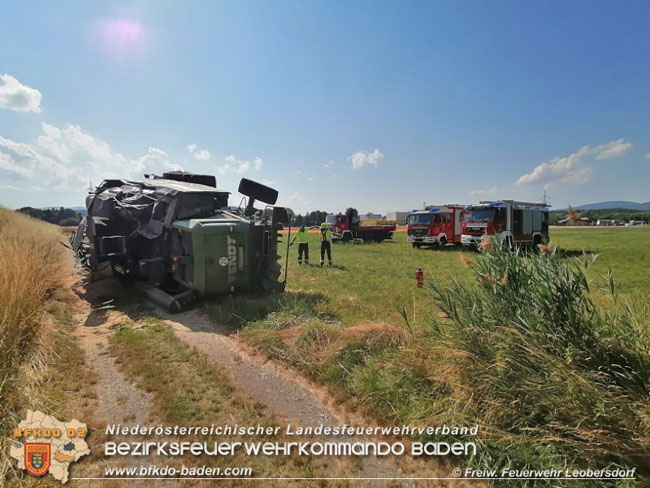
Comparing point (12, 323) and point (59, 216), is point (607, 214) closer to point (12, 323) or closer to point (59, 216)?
point (12, 323)

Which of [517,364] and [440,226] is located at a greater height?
[440,226]

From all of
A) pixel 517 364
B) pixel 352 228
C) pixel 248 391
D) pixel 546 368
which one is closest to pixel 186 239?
pixel 248 391

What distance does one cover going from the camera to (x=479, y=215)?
62.8ft

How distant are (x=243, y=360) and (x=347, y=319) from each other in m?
2.41

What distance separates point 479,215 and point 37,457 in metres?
20.4

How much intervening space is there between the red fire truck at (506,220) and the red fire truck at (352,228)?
35.0 ft

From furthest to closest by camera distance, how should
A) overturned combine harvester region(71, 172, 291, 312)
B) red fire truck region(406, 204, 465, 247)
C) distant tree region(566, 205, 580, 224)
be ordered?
red fire truck region(406, 204, 465, 247) < overturned combine harvester region(71, 172, 291, 312) < distant tree region(566, 205, 580, 224)

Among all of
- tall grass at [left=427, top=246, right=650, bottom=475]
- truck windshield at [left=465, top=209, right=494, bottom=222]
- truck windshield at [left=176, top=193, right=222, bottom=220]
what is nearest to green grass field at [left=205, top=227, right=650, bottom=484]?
tall grass at [left=427, top=246, right=650, bottom=475]

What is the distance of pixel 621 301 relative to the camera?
3189 mm

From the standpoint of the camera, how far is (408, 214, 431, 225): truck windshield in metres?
22.4

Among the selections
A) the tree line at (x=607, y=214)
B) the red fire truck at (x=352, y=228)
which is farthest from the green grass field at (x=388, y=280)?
the red fire truck at (x=352, y=228)

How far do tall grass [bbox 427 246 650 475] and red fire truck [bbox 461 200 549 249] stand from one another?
15.8 metres

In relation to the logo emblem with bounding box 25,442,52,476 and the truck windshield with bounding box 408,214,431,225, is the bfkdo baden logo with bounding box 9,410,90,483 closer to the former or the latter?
the logo emblem with bounding box 25,442,52,476

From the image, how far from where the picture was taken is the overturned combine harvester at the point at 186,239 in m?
7.09
